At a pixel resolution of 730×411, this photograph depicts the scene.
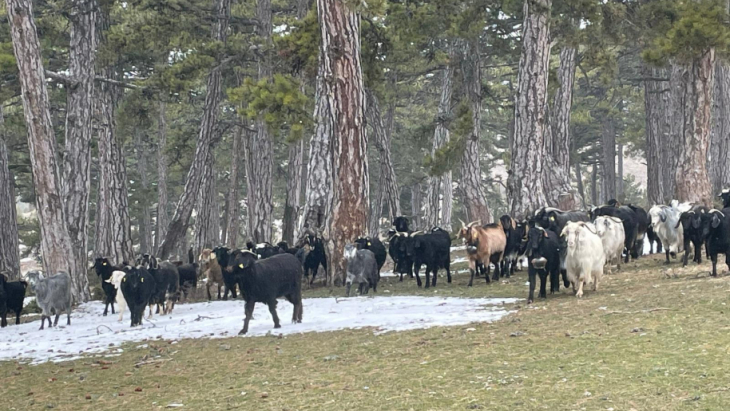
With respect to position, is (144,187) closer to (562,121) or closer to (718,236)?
(562,121)

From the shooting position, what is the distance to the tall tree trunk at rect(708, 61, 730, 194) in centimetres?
3180

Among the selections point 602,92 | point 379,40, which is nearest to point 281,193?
point 602,92

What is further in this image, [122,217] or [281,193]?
[281,193]

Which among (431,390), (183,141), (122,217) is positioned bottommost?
(431,390)

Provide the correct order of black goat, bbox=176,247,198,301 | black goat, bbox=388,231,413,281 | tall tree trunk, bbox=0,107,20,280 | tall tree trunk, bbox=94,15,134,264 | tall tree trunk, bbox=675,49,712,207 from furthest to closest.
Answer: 1. tall tree trunk, bbox=0,107,20,280
2. tall tree trunk, bbox=94,15,134,264
3. tall tree trunk, bbox=675,49,712,207
4. black goat, bbox=176,247,198,301
5. black goat, bbox=388,231,413,281

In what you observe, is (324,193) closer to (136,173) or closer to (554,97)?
(554,97)

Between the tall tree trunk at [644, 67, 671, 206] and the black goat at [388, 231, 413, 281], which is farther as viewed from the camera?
the tall tree trunk at [644, 67, 671, 206]

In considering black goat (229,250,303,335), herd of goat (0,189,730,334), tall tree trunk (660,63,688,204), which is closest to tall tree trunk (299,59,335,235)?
herd of goat (0,189,730,334)

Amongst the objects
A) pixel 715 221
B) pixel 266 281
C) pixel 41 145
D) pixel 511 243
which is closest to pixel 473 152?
pixel 511 243

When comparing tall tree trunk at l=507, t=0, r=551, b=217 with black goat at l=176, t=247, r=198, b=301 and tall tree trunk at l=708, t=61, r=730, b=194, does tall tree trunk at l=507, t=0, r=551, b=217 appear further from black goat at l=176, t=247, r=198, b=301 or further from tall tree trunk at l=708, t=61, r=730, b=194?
tall tree trunk at l=708, t=61, r=730, b=194

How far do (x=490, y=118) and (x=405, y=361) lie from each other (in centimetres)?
5256

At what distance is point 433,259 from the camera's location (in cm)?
1973

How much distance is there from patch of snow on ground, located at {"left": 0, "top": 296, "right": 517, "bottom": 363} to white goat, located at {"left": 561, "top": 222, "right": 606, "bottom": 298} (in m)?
1.20

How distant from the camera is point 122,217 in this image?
28234 mm
